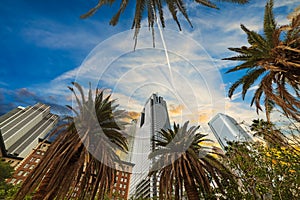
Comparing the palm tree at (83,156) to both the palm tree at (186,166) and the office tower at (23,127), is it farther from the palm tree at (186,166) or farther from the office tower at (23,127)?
the office tower at (23,127)

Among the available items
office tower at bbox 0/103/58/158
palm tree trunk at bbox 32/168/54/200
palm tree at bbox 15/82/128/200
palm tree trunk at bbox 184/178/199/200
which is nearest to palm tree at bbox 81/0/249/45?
palm tree at bbox 15/82/128/200

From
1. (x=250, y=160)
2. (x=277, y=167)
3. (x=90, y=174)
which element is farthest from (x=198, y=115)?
(x=90, y=174)

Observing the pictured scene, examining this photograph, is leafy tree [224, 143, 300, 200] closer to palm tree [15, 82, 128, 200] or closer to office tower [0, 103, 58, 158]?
palm tree [15, 82, 128, 200]

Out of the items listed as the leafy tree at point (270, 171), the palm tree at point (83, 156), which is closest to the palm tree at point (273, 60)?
the leafy tree at point (270, 171)

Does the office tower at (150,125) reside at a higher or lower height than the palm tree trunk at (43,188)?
higher

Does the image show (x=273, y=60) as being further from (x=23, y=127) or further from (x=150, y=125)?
(x=23, y=127)

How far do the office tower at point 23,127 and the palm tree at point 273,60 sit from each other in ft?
310

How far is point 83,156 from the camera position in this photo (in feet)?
21.1

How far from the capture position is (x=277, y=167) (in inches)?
274

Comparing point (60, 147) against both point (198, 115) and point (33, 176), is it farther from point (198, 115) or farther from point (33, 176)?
point (198, 115)

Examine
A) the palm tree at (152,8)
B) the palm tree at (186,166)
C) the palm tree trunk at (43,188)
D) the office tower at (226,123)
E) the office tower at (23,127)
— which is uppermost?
the office tower at (23,127)

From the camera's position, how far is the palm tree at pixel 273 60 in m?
8.14

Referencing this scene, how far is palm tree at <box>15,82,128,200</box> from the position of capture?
17.7 ft

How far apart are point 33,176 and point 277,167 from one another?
28.8 feet
